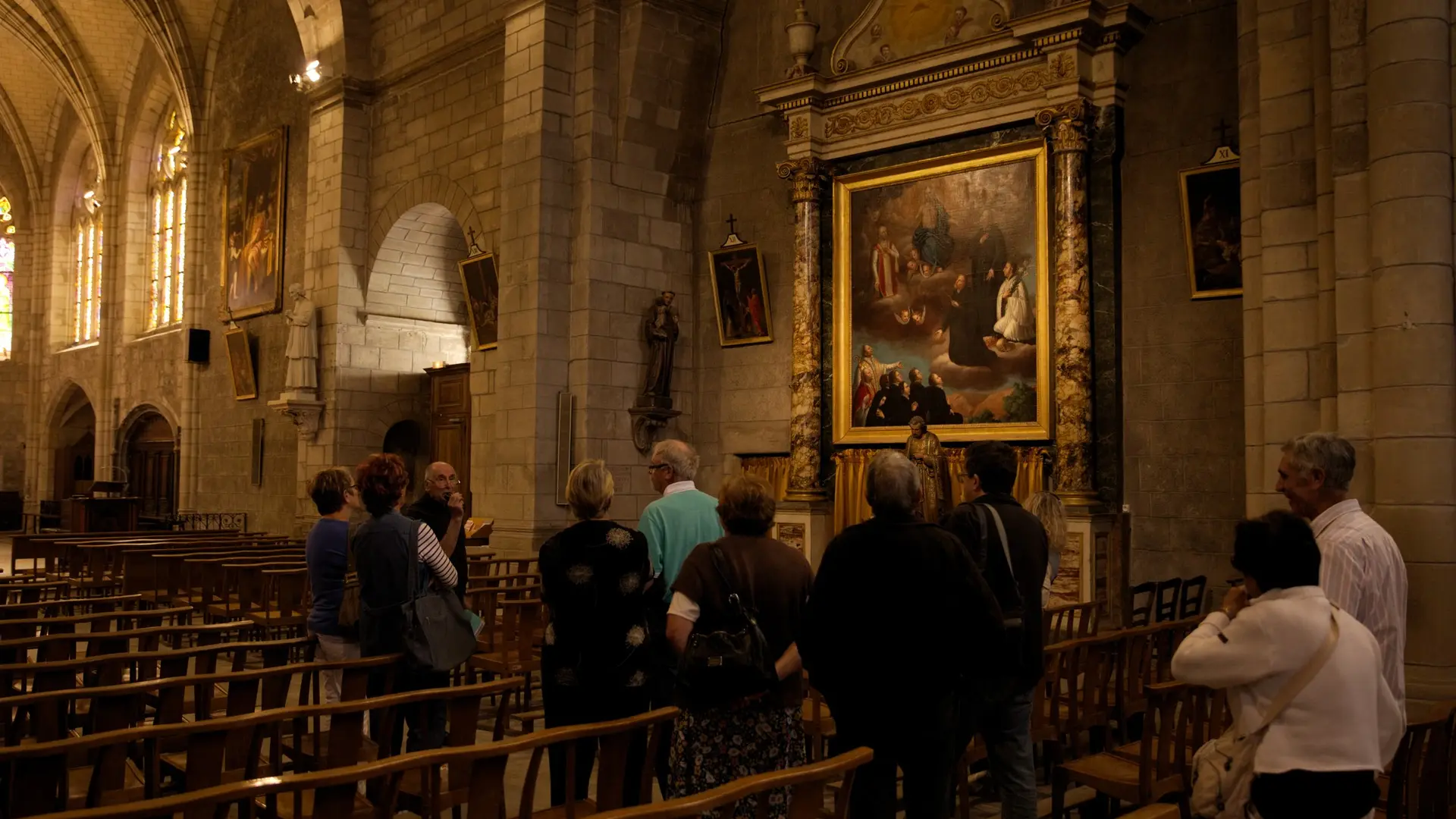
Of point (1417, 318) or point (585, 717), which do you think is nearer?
point (585, 717)

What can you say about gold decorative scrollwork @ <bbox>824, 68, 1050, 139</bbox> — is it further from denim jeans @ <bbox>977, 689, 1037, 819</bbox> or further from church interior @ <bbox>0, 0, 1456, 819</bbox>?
denim jeans @ <bbox>977, 689, 1037, 819</bbox>

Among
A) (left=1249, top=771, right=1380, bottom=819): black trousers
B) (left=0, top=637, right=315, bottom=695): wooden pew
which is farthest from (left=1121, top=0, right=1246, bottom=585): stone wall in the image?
(left=0, top=637, right=315, bottom=695): wooden pew

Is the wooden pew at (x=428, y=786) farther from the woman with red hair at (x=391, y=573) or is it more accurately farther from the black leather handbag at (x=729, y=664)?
the woman with red hair at (x=391, y=573)

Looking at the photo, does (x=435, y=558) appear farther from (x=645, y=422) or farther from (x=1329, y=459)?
(x=645, y=422)

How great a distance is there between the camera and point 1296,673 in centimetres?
244

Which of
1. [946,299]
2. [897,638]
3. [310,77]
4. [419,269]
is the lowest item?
[897,638]

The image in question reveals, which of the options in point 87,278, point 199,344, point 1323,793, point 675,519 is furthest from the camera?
point 87,278

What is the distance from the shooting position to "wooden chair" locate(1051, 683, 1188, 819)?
361 centimetres

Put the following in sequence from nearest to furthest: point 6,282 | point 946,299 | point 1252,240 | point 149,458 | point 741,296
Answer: point 1252,240
point 946,299
point 741,296
point 149,458
point 6,282

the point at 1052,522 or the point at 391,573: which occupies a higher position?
the point at 1052,522

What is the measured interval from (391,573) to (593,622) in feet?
3.43

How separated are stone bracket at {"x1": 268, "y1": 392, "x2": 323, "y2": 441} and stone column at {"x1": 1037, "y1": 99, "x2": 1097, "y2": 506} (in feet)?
33.5

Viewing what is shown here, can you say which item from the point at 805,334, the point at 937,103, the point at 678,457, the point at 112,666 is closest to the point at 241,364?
the point at 805,334

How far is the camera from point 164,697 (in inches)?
147
